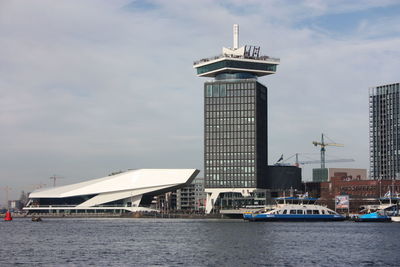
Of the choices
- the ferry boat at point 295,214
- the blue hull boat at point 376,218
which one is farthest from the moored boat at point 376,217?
the ferry boat at point 295,214

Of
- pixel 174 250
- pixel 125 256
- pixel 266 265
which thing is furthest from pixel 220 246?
pixel 266 265

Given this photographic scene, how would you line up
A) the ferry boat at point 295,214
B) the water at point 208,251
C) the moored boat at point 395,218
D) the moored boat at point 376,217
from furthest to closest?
the ferry boat at point 295,214, the moored boat at point 376,217, the moored boat at point 395,218, the water at point 208,251

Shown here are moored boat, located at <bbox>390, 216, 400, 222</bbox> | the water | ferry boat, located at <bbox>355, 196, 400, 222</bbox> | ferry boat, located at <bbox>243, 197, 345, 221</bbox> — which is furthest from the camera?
ferry boat, located at <bbox>243, 197, 345, 221</bbox>

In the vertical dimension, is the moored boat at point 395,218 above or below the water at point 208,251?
below

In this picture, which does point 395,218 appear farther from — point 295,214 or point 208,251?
point 208,251

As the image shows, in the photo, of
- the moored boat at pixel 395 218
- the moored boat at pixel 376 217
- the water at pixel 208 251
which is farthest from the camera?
the moored boat at pixel 376 217

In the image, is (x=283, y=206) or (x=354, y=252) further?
(x=283, y=206)

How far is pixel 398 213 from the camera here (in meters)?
181

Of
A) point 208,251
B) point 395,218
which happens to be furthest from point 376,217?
point 208,251

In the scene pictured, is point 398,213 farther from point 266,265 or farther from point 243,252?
point 266,265

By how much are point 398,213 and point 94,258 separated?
122m

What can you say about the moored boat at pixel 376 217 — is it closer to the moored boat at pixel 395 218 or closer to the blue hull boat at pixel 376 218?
the blue hull boat at pixel 376 218

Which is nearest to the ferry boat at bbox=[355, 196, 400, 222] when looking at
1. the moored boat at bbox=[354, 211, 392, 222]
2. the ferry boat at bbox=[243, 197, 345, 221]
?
the moored boat at bbox=[354, 211, 392, 222]

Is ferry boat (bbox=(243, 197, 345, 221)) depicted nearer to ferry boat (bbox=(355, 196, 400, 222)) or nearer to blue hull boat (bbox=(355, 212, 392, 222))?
ferry boat (bbox=(355, 196, 400, 222))
